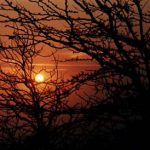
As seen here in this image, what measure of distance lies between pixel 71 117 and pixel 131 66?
114cm

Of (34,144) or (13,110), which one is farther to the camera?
(13,110)

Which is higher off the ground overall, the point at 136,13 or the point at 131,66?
the point at 136,13

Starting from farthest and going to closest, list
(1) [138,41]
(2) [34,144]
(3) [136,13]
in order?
(3) [136,13]
(1) [138,41]
(2) [34,144]

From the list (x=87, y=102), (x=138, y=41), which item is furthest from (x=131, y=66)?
(x=87, y=102)

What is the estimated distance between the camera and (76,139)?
19.9 ft

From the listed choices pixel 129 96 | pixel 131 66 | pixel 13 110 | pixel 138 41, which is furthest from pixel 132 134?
pixel 13 110

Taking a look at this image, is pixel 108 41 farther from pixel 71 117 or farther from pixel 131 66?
pixel 71 117

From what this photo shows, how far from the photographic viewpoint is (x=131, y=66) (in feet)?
18.9

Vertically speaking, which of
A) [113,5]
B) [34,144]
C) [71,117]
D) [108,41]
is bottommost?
[34,144]

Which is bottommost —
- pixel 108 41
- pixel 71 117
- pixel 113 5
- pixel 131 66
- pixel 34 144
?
pixel 34 144

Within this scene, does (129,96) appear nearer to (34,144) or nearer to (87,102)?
(87,102)

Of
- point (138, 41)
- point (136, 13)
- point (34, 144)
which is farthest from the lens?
point (136, 13)

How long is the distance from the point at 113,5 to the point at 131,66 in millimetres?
950

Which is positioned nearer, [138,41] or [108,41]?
[138,41]
